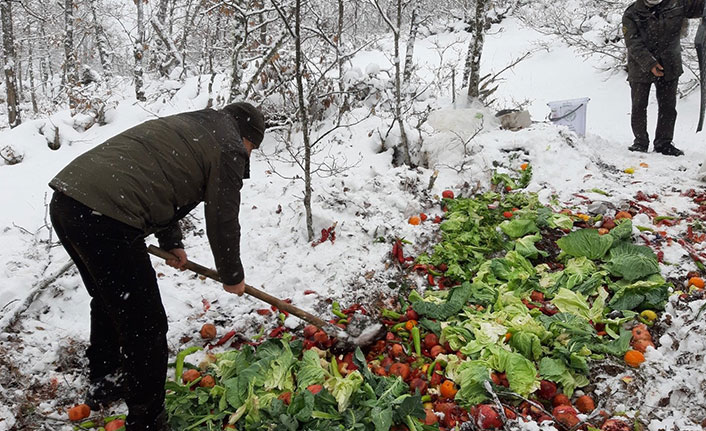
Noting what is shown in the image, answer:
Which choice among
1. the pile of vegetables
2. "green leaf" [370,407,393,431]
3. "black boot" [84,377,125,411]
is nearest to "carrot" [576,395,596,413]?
the pile of vegetables

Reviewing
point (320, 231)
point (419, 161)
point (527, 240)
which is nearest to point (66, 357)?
point (320, 231)

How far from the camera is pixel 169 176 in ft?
6.80

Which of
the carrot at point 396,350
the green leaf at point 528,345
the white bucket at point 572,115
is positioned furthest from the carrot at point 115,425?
the white bucket at point 572,115

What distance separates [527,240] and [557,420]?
1754mm

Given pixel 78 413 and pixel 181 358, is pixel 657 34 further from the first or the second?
pixel 78 413

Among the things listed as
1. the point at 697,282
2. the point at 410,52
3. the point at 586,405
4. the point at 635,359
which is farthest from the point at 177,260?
the point at 410,52

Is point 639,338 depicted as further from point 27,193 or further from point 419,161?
point 27,193

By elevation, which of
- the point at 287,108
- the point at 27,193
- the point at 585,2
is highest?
the point at 585,2

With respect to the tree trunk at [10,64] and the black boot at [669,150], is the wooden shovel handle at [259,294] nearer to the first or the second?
the black boot at [669,150]

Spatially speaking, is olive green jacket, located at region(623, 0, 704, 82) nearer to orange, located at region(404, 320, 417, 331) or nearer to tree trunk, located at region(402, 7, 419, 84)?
tree trunk, located at region(402, 7, 419, 84)

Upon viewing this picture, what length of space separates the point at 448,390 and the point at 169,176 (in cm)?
181

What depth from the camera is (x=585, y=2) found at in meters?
14.9

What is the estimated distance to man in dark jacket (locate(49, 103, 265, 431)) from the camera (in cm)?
194

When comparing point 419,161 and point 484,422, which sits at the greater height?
point 419,161
